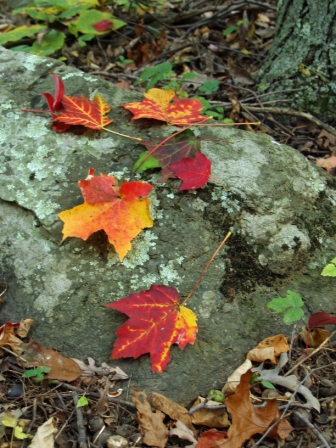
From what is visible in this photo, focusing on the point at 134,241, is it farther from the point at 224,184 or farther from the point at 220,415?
the point at 220,415

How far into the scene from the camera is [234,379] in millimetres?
1828

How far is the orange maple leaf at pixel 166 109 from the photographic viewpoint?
2.31 m

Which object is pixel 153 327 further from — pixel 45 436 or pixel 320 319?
pixel 320 319

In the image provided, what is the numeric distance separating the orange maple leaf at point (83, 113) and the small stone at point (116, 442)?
1.38 metres

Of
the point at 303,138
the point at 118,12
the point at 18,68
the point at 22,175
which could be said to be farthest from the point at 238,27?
the point at 22,175

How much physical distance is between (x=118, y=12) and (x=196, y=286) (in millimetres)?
3502

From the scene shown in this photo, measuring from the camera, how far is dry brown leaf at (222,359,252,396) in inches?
70.9

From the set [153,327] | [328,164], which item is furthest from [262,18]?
[153,327]

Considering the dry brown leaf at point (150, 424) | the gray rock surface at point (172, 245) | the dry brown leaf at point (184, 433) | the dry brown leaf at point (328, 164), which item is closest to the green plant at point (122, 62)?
the gray rock surface at point (172, 245)

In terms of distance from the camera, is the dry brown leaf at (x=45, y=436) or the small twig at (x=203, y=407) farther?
the small twig at (x=203, y=407)

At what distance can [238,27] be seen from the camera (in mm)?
4254

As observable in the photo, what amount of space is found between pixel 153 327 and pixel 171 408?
305 millimetres

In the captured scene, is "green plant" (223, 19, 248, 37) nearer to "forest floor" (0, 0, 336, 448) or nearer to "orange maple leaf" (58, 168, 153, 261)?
"forest floor" (0, 0, 336, 448)

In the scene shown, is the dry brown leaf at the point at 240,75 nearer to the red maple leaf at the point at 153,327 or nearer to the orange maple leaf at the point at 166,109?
the orange maple leaf at the point at 166,109
